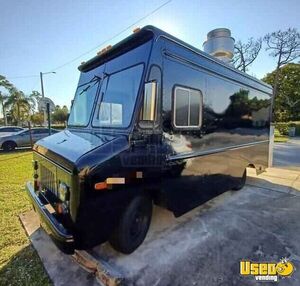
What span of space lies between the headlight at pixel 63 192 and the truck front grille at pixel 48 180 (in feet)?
0.77

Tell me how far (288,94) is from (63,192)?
142 feet

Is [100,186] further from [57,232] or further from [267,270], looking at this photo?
[267,270]

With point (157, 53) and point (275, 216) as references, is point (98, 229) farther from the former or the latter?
point (275, 216)

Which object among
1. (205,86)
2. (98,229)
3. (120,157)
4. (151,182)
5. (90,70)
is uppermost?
(90,70)

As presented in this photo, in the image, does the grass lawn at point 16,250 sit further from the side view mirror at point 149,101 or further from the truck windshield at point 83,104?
the side view mirror at point 149,101

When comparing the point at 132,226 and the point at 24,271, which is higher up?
the point at 132,226

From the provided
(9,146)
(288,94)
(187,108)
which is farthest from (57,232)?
(288,94)

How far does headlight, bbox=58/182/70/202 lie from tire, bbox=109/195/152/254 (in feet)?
2.28

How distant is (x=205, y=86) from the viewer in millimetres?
3713

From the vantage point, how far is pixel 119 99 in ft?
9.72

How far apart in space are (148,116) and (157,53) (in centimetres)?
81

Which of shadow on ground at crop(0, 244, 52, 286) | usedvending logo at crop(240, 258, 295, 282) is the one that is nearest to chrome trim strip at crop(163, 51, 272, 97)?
usedvending logo at crop(240, 258, 295, 282)

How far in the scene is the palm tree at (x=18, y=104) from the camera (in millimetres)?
38406

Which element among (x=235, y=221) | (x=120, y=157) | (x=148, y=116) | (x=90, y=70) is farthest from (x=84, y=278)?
(x=90, y=70)
